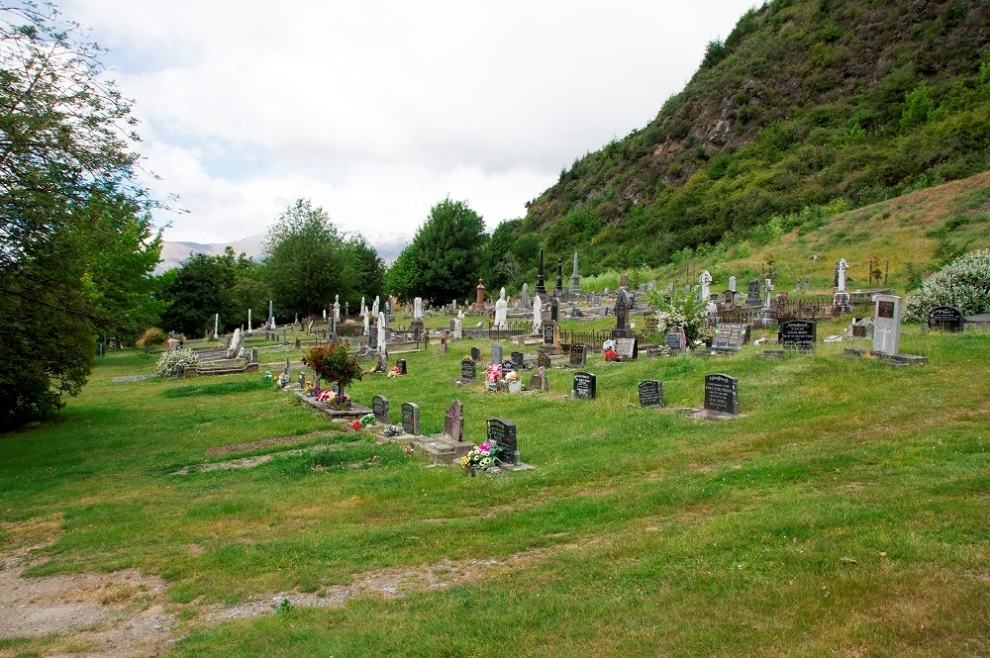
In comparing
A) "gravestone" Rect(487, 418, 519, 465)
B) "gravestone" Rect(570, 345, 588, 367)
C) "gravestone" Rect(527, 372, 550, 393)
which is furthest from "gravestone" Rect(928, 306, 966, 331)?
"gravestone" Rect(487, 418, 519, 465)

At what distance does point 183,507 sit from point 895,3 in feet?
305

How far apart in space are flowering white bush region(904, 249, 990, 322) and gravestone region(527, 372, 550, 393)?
11.3 metres

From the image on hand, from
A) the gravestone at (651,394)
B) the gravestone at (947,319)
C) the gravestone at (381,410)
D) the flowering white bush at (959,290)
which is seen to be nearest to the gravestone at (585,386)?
the gravestone at (651,394)

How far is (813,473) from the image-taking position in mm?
8430

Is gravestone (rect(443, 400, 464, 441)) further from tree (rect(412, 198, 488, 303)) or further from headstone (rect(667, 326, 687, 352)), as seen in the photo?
tree (rect(412, 198, 488, 303))

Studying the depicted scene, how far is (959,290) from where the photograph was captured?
20.0 meters

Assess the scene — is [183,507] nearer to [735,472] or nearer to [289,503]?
[289,503]

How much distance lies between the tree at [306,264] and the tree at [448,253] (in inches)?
310

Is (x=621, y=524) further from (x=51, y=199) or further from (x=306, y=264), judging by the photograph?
(x=306, y=264)

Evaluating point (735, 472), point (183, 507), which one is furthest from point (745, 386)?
point (183, 507)

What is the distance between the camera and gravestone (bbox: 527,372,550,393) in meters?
18.3

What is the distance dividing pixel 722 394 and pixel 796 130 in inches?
2817

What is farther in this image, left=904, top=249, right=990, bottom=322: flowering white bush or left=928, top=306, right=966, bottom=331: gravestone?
left=904, top=249, right=990, bottom=322: flowering white bush

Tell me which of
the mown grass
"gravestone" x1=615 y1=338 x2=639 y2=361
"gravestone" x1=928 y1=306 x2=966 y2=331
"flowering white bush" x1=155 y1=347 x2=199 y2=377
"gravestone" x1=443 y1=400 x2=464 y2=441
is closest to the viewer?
the mown grass
